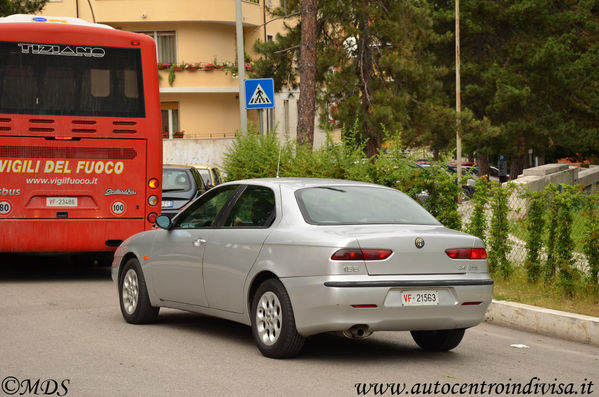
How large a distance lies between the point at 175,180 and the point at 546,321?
10690 mm

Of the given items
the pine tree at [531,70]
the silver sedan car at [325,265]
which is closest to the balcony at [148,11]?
the pine tree at [531,70]

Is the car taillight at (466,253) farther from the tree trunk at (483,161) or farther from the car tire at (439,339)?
the tree trunk at (483,161)

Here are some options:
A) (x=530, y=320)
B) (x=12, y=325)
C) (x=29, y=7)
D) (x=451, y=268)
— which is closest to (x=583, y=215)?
(x=530, y=320)

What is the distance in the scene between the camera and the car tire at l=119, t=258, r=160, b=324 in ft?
36.4

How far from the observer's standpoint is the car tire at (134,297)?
1111cm

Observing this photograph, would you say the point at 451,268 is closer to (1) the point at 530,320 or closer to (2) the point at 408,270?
(2) the point at 408,270

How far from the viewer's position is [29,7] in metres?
30.1

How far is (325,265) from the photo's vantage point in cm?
852

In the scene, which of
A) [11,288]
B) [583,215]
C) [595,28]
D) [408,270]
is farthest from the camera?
[595,28]

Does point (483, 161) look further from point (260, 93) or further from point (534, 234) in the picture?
point (534, 234)

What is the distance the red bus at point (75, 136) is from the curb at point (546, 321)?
6203 mm

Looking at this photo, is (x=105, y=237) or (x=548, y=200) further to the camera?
(x=105, y=237)

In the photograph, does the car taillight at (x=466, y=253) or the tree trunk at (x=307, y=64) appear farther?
the tree trunk at (x=307, y=64)

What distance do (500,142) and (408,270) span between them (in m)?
44.9
